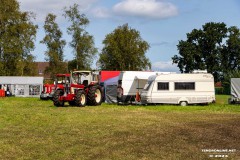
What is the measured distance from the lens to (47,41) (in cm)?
5647

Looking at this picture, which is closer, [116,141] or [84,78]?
[116,141]

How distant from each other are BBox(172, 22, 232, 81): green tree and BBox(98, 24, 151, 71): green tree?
51.3ft

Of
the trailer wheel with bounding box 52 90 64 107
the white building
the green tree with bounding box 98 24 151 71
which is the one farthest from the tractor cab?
the green tree with bounding box 98 24 151 71

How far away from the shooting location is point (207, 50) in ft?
249

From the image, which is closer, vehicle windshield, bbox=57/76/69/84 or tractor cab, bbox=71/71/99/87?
tractor cab, bbox=71/71/99/87

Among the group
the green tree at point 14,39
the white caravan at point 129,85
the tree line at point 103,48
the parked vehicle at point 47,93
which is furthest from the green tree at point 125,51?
the white caravan at point 129,85

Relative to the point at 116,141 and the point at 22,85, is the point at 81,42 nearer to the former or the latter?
the point at 22,85

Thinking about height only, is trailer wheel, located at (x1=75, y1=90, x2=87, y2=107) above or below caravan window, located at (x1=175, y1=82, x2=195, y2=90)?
below

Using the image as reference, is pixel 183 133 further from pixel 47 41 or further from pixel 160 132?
pixel 47 41

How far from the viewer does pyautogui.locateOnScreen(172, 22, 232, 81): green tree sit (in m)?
74.9

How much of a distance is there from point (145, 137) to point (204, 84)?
17821mm

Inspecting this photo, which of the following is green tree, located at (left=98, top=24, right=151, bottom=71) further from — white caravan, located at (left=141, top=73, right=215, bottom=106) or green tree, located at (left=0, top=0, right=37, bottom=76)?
white caravan, located at (left=141, top=73, right=215, bottom=106)

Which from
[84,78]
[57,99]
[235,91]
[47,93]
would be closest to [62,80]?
[84,78]

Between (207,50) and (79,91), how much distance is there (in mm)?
53940
